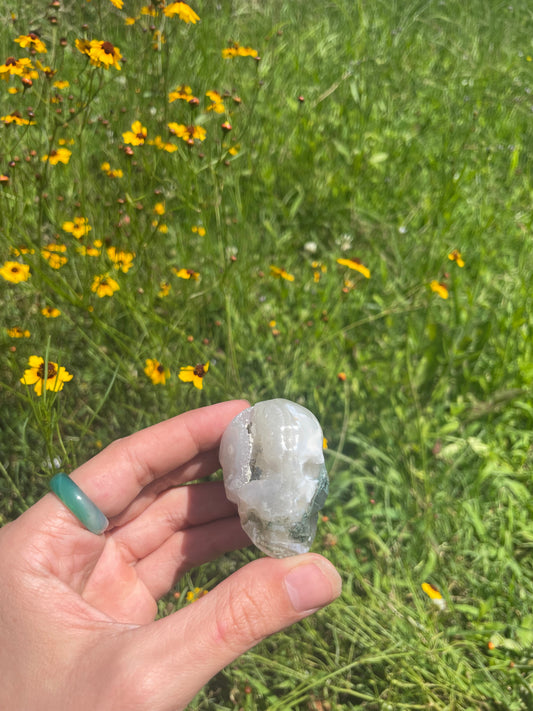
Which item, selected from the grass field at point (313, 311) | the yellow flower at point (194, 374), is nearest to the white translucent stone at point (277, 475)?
the yellow flower at point (194, 374)

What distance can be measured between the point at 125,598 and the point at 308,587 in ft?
1.89

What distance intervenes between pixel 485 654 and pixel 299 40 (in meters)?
3.18

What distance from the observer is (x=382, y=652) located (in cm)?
147

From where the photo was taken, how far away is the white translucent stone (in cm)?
127

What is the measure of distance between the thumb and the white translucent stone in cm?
12

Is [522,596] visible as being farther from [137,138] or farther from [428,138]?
[428,138]

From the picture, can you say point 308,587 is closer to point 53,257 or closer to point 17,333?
point 17,333

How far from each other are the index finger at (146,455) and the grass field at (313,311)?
139 millimetres

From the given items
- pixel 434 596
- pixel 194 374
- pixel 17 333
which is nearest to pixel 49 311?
pixel 17 333

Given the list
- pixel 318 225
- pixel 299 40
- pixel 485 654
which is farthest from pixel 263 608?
pixel 299 40

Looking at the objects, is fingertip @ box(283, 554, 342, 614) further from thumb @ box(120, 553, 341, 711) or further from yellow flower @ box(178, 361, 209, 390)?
yellow flower @ box(178, 361, 209, 390)

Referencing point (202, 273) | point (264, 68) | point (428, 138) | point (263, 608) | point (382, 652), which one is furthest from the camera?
point (428, 138)

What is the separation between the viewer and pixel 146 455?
4.75ft

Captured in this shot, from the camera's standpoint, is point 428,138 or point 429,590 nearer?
point 429,590
